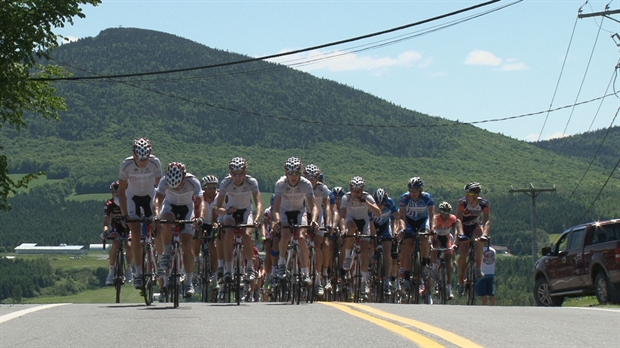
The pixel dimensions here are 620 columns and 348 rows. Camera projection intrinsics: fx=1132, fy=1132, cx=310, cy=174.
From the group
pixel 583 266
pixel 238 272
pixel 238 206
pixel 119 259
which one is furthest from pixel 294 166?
pixel 583 266

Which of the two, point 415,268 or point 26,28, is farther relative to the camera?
point 26,28

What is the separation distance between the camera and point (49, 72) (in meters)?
33.6

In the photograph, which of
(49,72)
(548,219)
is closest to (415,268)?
(49,72)

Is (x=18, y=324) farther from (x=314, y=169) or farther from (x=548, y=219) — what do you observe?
(x=548, y=219)

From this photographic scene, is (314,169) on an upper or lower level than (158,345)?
upper

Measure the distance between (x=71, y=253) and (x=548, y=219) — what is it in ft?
251

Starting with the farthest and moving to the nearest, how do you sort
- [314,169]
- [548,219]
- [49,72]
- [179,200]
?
[548,219] < [49,72] < [314,169] < [179,200]

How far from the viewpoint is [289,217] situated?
56.8 ft

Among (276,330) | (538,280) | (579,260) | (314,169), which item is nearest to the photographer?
(276,330)

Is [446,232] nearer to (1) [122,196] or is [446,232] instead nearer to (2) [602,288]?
(2) [602,288]

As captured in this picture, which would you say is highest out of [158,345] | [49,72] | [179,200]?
[49,72]

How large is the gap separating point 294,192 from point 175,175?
1979 millimetres

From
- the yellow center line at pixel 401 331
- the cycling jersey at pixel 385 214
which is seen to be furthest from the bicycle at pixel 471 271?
the yellow center line at pixel 401 331

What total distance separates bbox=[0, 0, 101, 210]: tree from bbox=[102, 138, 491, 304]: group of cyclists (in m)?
9.29
